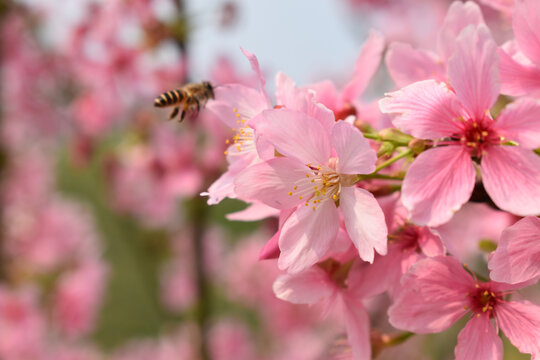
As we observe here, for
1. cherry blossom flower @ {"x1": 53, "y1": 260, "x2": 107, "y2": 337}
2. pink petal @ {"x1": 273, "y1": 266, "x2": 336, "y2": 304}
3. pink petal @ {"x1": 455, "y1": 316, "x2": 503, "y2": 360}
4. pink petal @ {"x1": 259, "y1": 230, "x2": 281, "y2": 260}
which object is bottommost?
cherry blossom flower @ {"x1": 53, "y1": 260, "x2": 107, "y2": 337}

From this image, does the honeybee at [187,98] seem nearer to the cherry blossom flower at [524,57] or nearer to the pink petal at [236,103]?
the pink petal at [236,103]

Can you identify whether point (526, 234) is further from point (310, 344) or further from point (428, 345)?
point (310, 344)

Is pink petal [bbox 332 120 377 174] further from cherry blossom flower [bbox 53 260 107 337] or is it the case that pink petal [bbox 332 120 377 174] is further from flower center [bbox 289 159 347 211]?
cherry blossom flower [bbox 53 260 107 337]

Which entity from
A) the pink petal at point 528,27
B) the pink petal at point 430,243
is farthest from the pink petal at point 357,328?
the pink petal at point 528,27

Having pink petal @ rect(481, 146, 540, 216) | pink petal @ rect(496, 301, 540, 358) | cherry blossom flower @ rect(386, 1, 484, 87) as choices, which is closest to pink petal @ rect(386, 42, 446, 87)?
cherry blossom flower @ rect(386, 1, 484, 87)

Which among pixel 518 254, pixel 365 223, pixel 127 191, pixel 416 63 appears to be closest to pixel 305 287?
pixel 365 223
